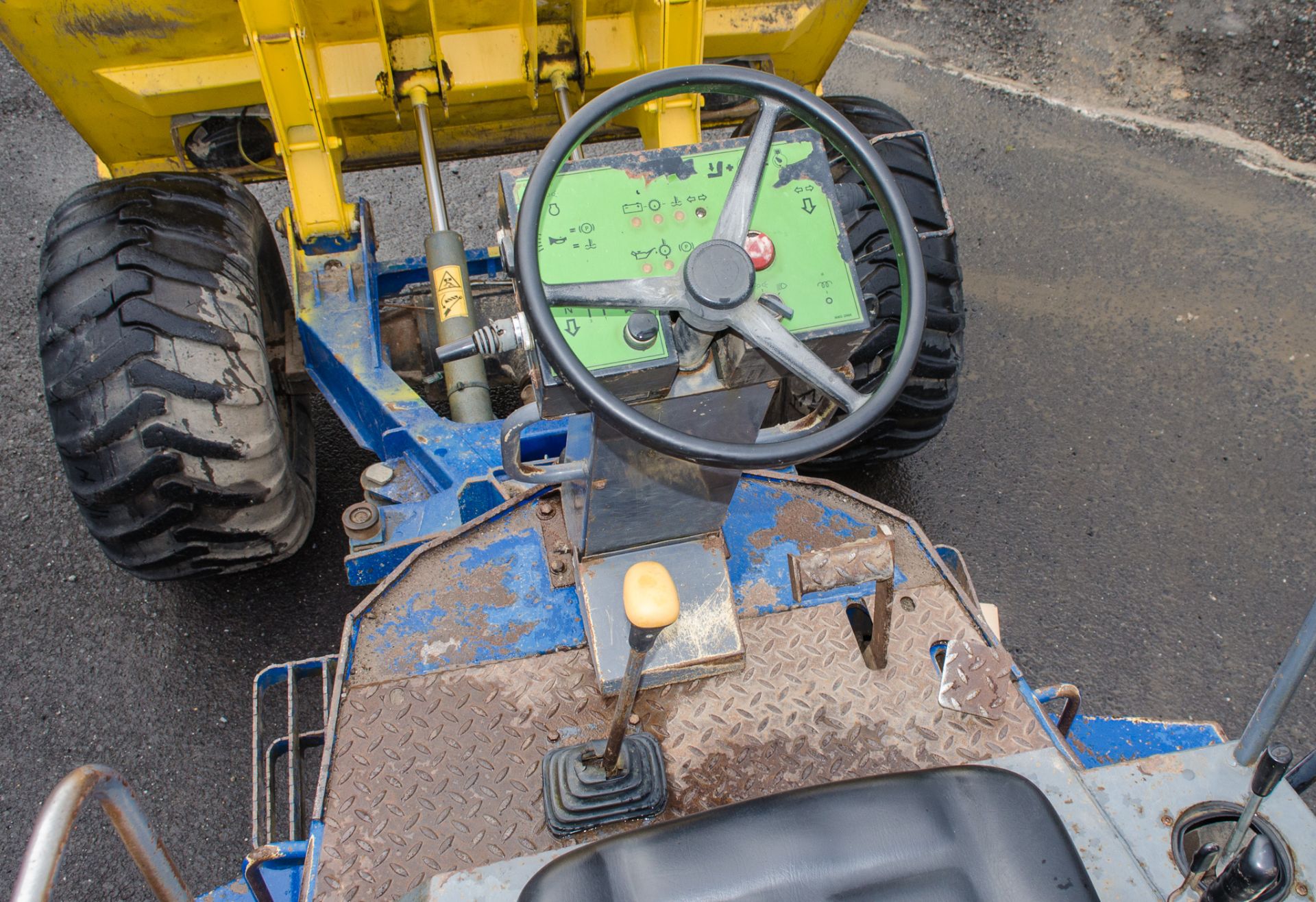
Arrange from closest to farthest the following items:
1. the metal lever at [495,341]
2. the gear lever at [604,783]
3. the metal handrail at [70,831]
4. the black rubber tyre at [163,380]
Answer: the metal handrail at [70,831] → the metal lever at [495,341] → the gear lever at [604,783] → the black rubber tyre at [163,380]

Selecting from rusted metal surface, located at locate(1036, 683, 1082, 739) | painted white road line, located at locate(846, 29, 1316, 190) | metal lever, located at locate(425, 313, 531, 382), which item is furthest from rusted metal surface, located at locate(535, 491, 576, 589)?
painted white road line, located at locate(846, 29, 1316, 190)

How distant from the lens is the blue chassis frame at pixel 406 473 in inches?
77.5

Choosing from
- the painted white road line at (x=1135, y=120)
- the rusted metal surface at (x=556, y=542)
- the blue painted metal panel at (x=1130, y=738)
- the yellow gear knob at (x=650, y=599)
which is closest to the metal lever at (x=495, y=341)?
the yellow gear knob at (x=650, y=599)

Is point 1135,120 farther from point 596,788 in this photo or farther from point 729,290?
point 596,788

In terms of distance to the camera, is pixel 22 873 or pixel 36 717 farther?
pixel 36 717

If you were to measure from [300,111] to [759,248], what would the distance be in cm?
134

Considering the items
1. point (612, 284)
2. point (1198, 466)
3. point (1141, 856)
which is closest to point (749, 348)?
point (612, 284)

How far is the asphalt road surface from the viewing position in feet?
8.72

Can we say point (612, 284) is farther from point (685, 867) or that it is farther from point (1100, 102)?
point (1100, 102)

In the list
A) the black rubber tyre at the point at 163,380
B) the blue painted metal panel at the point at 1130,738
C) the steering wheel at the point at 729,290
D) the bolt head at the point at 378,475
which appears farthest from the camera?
the bolt head at the point at 378,475

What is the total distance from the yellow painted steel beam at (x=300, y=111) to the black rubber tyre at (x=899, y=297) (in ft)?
3.86

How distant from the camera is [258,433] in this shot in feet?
7.44

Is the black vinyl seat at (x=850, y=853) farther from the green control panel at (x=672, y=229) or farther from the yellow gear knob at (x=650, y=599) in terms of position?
the green control panel at (x=672, y=229)

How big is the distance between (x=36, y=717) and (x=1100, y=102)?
455 centimetres
